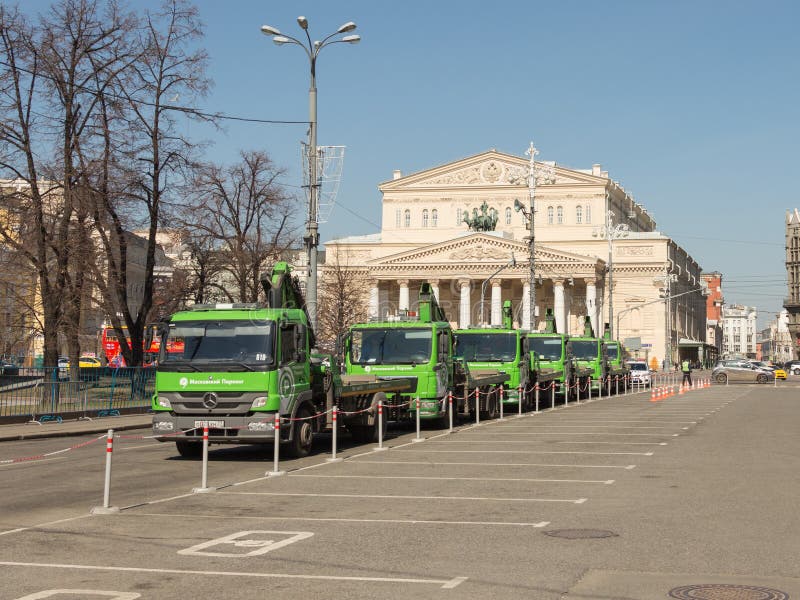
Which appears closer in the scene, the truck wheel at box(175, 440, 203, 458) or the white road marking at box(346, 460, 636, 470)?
the white road marking at box(346, 460, 636, 470)

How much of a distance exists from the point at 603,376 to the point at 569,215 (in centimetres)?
7649

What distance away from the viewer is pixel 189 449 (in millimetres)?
19344

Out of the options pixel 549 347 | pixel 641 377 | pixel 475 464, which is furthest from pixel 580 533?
pixel 641 377

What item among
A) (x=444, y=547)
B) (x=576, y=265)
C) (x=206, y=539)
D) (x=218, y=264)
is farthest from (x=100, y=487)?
(x=576, y=265)

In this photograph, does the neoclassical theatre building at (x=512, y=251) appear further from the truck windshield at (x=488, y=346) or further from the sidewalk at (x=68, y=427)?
the sidewalk at (x=68, y=427)

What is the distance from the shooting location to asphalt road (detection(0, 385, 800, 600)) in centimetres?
809

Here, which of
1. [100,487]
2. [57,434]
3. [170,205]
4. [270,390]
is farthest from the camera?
[170,205]

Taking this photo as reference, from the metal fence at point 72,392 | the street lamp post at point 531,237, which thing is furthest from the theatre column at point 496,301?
the metal fence at point 72,392

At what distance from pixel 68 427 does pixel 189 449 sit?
917 cm

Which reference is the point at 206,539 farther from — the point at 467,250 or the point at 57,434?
the point at 467,250

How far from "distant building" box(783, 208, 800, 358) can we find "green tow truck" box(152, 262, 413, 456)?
15251 centimetres

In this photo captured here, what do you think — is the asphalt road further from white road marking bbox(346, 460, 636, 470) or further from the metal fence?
the metal fence

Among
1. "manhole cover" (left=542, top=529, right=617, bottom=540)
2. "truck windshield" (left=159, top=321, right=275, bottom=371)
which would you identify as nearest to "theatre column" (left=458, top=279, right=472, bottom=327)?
"truck windshield" (left=159, top=321, right=275, bottom=371)

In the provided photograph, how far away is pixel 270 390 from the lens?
17594mm
